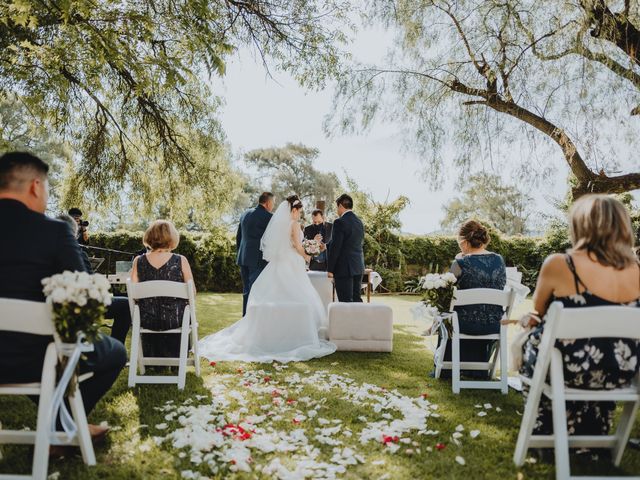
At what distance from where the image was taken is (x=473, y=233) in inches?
170

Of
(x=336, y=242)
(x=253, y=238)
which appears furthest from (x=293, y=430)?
(x=253, y=238)

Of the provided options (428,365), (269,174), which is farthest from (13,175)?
(269,174)

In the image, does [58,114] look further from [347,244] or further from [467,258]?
[467,258]

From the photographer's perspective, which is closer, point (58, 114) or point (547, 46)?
point (547, 46)

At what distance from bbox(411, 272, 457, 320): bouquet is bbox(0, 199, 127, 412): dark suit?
2.72 metres

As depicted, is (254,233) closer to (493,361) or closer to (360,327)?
(360,327)

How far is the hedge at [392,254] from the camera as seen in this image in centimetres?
1448

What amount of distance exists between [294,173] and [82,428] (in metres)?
32.1

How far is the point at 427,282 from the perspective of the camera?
4203 mm

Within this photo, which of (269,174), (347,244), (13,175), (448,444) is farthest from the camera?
(269,174)

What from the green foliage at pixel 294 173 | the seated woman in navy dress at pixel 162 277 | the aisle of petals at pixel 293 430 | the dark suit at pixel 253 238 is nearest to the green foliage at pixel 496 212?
the green foliage at pixel 294 173

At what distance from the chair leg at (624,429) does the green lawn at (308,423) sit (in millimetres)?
82

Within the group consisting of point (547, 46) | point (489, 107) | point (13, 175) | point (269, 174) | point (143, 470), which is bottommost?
point (143, 470)

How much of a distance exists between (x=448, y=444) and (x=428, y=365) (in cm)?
230
